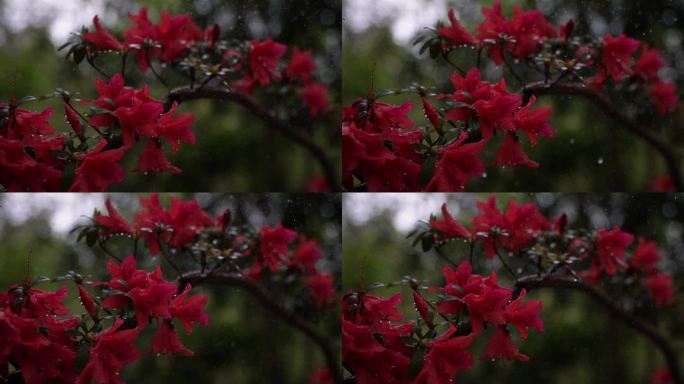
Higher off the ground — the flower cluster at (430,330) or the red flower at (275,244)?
the red flower at (275,244)

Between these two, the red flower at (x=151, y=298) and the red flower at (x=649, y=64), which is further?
the red flower at (x=649, y=64)

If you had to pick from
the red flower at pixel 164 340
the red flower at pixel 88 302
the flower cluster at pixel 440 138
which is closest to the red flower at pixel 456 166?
the flower cluster at pixel 440 138

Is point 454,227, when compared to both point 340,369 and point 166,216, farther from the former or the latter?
point 166,216

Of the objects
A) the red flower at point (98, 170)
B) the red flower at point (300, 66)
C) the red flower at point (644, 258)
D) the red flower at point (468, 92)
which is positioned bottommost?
the red flower at point (644, 258)

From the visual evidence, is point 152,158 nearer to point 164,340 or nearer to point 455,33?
point 164,340

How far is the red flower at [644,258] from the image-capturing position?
76.0 inches

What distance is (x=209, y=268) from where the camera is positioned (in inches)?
72.2

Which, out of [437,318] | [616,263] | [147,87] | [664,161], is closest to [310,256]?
[437,318]

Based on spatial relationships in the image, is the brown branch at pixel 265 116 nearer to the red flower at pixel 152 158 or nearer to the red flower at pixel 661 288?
the red flower at pixel 152 158

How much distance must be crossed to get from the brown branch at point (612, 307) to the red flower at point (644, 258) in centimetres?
11

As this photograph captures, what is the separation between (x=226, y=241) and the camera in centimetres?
185

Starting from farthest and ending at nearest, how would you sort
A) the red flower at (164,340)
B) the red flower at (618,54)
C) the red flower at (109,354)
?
1. the red flower at (618,54)
2. the red flower at (164,340)
3. the red flower at (109,354)

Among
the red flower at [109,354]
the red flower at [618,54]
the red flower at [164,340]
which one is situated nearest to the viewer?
the red flower at [109,354]

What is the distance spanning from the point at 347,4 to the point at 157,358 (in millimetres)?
946
